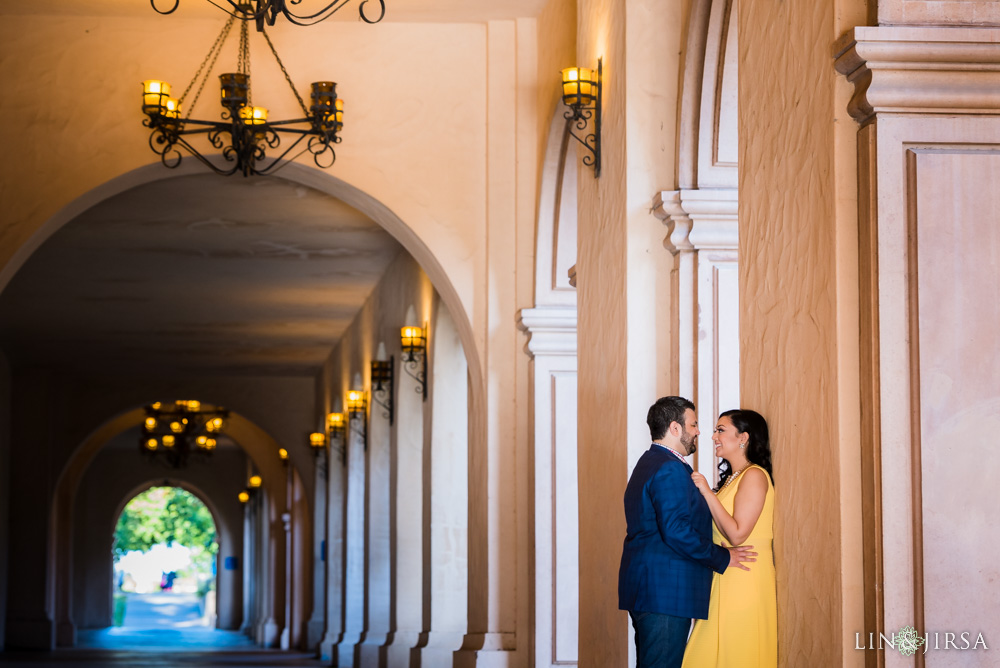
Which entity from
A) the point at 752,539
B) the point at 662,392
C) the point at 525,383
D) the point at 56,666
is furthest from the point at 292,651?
the point at 752,539

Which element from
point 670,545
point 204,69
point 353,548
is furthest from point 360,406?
point 670,545

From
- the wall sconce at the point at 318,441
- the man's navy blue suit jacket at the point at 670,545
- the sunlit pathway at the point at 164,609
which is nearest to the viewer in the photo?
the man's navy blue suit jacket at the point at 670,545

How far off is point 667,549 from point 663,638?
11.6 inches

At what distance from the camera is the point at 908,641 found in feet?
10.2

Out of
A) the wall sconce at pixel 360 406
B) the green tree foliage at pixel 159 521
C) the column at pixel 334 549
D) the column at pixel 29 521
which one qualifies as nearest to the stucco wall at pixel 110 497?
the column at pixel 29 521

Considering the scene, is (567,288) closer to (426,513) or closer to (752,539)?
(426,513)

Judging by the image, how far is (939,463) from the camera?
3164 millimetres

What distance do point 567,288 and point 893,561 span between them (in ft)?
18.4

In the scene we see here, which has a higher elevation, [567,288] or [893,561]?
[567,288]

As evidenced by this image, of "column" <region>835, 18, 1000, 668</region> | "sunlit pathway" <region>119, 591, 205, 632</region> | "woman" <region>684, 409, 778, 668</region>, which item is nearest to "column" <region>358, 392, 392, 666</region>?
"woman" <region>684, 409, 778, 668</region>

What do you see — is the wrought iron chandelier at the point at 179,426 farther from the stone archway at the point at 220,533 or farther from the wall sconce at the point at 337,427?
the stone archway at the point at 220,533

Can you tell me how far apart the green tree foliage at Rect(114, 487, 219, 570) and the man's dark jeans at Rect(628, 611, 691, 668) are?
4389cm

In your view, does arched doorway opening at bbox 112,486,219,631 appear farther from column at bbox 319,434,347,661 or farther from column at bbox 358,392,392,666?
column at bbox 358,392,392,666

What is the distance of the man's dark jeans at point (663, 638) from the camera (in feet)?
13.8
